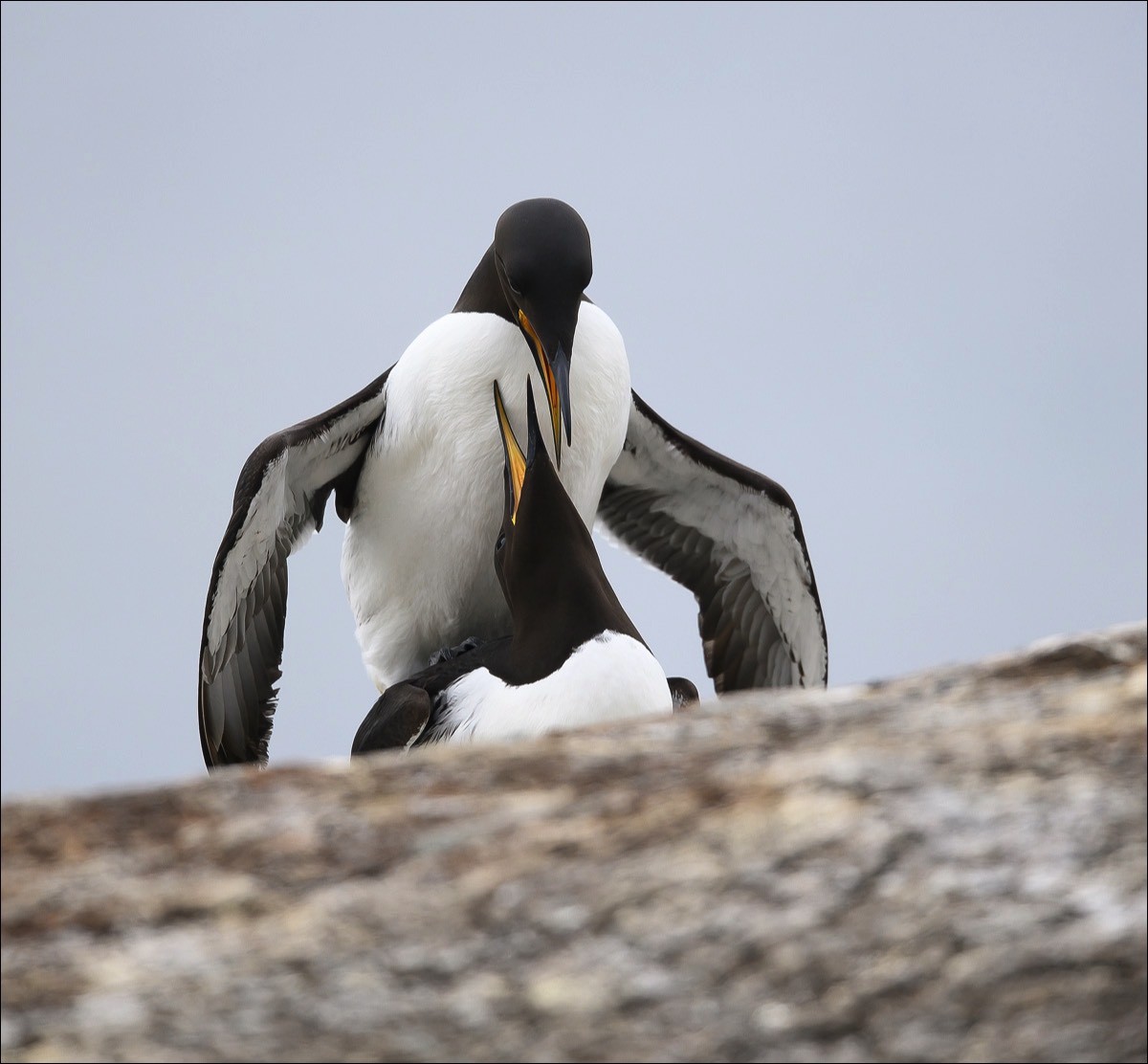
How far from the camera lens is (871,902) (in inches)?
107

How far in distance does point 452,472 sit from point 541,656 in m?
2.09

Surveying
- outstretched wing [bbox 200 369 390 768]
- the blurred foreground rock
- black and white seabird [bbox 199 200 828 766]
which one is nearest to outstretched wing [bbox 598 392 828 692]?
black and white seabird [bbox 199 200 828 766]

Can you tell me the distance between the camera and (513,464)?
7.57 meters

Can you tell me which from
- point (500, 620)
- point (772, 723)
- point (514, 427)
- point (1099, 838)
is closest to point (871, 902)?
point (1099, 838)

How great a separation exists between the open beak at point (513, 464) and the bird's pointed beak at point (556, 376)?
0.72 ft

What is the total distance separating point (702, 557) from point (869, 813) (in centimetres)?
800

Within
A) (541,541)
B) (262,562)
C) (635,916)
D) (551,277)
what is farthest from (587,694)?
(635,916)

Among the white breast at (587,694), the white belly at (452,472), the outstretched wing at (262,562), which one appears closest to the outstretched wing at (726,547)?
the white belly at (452,472)

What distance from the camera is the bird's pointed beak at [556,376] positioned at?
25.2ft

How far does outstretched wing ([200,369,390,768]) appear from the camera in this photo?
878 centimetres

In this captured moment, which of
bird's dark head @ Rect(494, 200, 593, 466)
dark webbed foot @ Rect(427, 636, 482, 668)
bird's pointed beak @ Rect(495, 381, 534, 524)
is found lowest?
dark webbed foot @ Rect(427, 636, 482, 668)

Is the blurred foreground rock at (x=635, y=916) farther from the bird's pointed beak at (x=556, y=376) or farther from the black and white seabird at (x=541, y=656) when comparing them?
the bird's pointed beak at (x=556, y=376)

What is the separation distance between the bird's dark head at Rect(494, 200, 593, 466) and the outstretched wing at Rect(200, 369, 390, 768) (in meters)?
1.52

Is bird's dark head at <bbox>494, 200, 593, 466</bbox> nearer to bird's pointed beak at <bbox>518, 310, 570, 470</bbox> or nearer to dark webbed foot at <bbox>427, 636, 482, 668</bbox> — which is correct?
bird's pointed beak at <bbox>518, 310, 570, 470</bbox>
